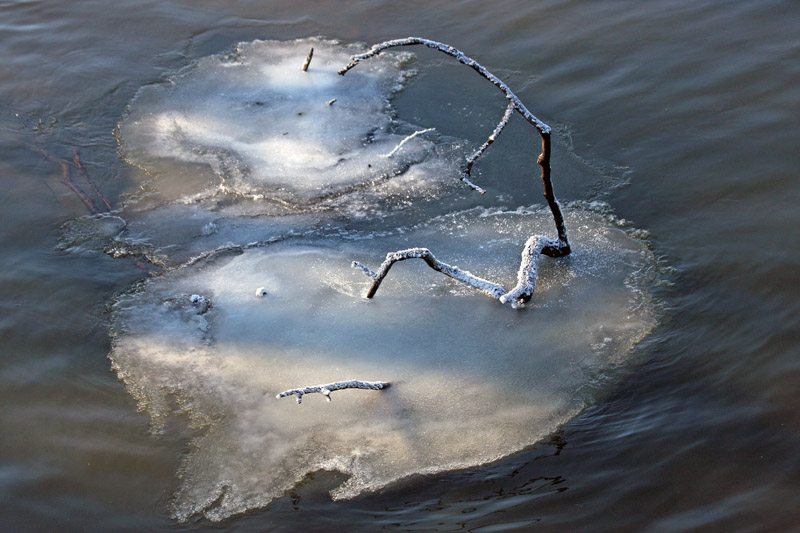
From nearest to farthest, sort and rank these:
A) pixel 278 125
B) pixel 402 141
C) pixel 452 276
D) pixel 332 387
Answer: pixel 332 387
pixel 452 276
pixel 402 141
pixel 278 125

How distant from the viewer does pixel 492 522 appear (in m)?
2.81

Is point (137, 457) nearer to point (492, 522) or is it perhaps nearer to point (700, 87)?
point (492, 522)

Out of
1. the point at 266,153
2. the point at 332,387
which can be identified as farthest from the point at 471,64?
the point at 266,153

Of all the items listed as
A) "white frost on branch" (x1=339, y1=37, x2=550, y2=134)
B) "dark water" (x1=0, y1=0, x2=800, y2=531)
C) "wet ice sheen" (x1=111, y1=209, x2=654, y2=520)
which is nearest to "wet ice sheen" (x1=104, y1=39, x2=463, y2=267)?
"dark water" (x1=0, y1=0, x2=800, y2=531)

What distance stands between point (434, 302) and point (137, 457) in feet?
5.07

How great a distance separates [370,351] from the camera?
11.6 feet

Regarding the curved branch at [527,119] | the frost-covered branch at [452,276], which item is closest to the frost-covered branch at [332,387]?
the frost-covered branch at [452,276]

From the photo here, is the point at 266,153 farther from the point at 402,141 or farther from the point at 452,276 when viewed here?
the point at 452,276

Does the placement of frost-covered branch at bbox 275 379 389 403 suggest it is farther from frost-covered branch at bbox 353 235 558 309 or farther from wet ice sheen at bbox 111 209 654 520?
frost-covered branch at bbox 353 235 558 309

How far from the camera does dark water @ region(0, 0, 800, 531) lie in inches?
115

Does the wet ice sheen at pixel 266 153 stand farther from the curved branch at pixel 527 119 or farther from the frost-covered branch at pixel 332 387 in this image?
the frost-covered branch at pixel 332 387

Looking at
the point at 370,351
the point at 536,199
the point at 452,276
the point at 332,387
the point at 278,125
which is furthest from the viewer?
the point at 278,125

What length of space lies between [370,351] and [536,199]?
155 cm

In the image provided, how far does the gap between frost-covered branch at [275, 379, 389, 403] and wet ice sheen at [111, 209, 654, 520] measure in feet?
0.18
